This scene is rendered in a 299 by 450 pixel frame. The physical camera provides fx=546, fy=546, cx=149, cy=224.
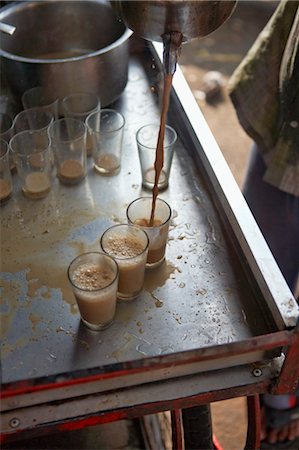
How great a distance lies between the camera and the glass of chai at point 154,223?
112 centimetres

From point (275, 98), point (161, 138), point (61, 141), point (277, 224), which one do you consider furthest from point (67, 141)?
point (277, 224)

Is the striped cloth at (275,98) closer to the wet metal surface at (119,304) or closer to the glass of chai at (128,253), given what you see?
the wet metal surface at (119,304)

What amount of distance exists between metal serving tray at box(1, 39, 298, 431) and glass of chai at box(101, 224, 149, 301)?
0.03 m

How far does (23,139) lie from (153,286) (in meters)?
0.53

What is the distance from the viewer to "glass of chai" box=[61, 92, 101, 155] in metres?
1.45

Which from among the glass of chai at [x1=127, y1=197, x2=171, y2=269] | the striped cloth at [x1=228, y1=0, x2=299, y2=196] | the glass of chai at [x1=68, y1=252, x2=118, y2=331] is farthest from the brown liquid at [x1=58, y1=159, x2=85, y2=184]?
the striped cloth at [x1=228, y1=0, x2=299, y2=196]

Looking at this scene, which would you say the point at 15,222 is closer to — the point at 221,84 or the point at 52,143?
the point at 52,143

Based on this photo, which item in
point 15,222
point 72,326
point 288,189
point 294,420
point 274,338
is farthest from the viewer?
point 294,420

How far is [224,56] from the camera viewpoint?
3.85m

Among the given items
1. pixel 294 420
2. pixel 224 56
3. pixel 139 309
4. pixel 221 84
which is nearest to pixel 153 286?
pixel 139 309

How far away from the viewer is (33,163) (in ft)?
4.33

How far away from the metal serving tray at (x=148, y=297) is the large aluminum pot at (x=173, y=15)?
360 millimetres

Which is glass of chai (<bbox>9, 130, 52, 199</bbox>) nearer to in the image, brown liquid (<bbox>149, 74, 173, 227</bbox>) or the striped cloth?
brown liquid (<bbox>149, 74, 173, 227</bbox>)

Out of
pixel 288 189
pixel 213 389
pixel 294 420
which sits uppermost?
pixel 213 389
